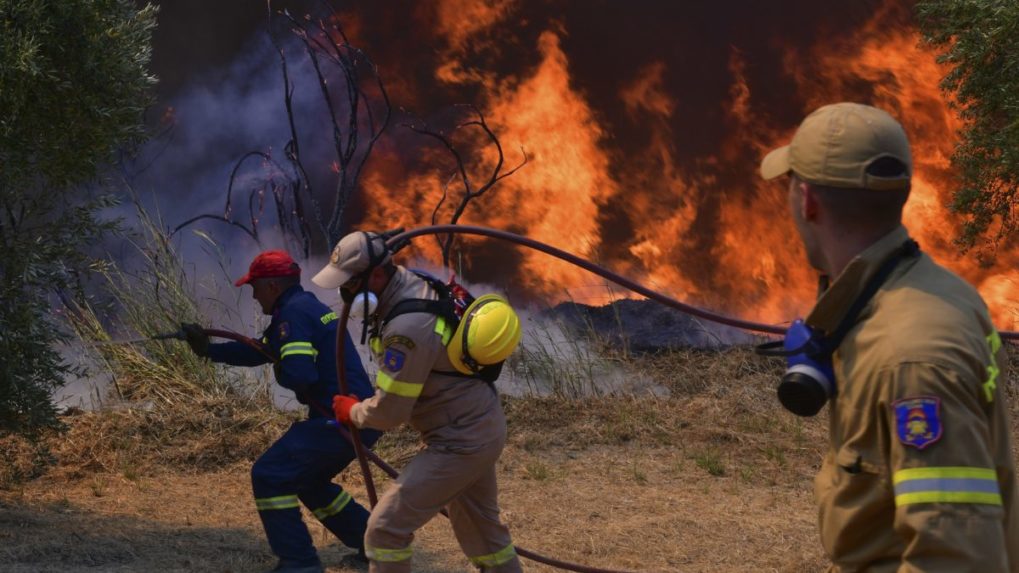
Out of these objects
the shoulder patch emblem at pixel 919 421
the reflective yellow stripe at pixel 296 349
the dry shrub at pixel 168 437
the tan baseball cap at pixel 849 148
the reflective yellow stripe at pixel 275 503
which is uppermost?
the tan baseball cap at pixel 849 148

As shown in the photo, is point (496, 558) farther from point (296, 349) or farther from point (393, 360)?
point (296, 349)

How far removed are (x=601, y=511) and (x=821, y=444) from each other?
2361mm

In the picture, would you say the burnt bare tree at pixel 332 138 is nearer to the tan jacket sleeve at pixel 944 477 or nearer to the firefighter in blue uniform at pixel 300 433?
the firefighter in blue uniform at pixel 300 433

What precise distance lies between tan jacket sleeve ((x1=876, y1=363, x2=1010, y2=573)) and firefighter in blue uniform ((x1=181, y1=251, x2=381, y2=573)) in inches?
156

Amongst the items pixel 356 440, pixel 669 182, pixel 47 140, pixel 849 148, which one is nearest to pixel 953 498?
pixel 849 148

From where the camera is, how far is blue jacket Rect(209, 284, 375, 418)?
554cm

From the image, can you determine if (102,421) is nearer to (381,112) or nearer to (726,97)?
(381,112)

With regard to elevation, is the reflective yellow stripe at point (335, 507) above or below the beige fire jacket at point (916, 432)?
below

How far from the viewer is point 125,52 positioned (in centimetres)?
633

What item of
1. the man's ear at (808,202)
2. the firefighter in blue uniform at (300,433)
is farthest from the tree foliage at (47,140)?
the man's ear at (808,202)

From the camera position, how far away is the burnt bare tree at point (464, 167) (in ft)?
32.7

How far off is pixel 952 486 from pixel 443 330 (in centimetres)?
280

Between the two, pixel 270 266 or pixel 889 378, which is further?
pixel 270 266

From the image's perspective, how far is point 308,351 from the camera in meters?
5.58
